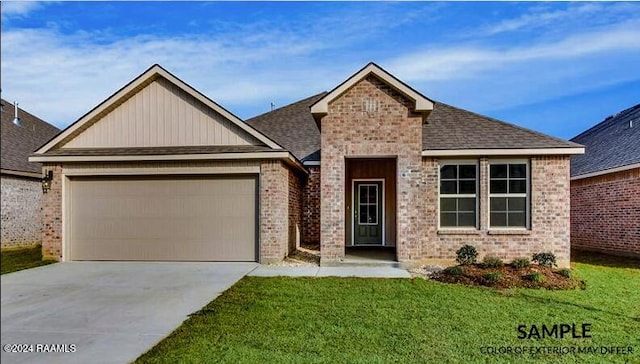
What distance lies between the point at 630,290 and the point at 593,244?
710cm

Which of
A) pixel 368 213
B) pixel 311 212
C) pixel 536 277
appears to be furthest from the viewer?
pixel 311 212

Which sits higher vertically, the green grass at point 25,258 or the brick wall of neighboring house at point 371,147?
the brick wall of neighboring house at point 371,147

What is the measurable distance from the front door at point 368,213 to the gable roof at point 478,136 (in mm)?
3079

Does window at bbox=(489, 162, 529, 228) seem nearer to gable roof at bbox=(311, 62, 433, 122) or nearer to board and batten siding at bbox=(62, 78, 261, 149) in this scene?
gable roof at bbox=(311, 62, 433, 122)

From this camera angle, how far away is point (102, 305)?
6.23 meters

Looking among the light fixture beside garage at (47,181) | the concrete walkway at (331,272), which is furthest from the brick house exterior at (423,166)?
the light fixture beside garage at (47,181)

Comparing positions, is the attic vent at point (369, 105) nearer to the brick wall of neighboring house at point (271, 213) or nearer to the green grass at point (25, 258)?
the brick wall of neighboring house at point (271, 213)

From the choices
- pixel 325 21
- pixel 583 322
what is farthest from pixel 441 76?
pixel 583 322

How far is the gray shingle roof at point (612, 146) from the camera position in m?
12.8

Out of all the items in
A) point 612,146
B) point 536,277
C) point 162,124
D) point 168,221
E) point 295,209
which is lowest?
point 536,277

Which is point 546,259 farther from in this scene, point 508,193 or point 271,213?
point 271,213

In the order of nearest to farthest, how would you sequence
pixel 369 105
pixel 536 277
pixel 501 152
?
pixel 536 277 → pixel 369 105 → pixel 501 152

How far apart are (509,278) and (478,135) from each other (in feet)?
13.9

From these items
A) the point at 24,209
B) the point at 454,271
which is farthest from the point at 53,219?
the point at 454,271
